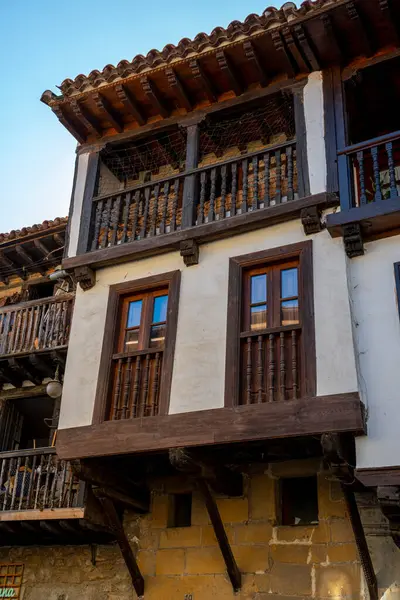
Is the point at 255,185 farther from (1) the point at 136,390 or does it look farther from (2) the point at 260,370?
(1) the point at 136,390

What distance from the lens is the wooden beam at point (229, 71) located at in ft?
34.0

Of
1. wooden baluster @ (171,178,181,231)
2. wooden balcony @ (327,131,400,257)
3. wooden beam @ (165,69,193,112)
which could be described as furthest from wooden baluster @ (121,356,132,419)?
wooden beam @ (165,69,193,112)

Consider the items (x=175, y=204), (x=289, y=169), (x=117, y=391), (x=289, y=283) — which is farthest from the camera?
(x=175, y=204)

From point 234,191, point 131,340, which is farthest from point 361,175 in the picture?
point 131,340

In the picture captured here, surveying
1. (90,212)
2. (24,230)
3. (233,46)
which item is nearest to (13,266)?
(24,230)

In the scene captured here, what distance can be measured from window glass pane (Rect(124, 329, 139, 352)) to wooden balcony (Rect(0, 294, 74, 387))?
6.33 feet

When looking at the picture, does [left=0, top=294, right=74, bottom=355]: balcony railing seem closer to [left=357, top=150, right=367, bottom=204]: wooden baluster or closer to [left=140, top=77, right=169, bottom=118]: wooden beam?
[left=140, top=77, right=169, bottom=118]: wooden beam

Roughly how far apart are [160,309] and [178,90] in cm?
358

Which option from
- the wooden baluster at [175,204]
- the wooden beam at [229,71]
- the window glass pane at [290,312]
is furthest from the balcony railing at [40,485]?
the wooden beam at [229,71]

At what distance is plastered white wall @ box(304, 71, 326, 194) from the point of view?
9.45m

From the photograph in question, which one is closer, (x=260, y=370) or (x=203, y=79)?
(x=260, y=370)

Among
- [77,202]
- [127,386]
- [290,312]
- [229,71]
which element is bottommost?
[127,386]

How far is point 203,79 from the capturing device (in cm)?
1073

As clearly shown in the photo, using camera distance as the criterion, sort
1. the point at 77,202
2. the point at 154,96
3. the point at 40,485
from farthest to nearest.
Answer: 1. the point at 77,202
2. the point at 40,485
3. the point at 154,96
